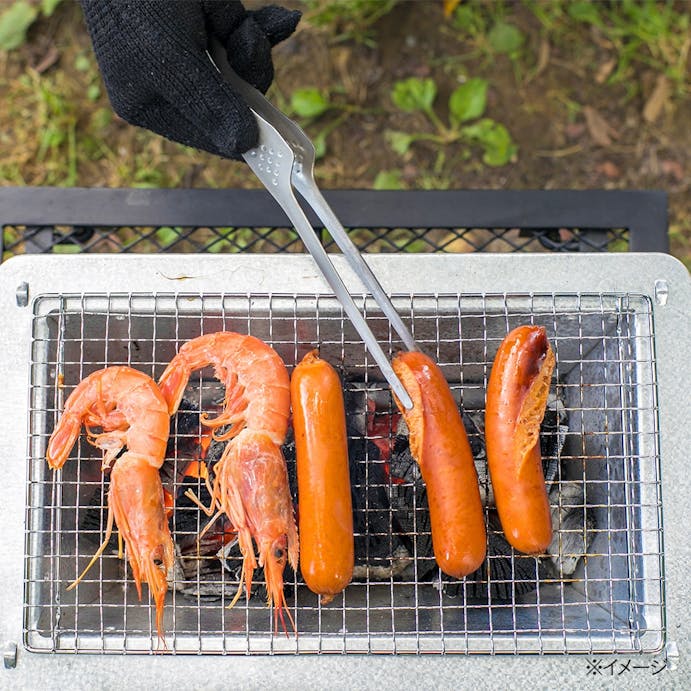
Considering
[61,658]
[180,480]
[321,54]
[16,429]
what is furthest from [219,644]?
[321,54]

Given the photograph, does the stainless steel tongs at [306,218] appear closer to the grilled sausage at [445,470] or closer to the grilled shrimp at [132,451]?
the grilled sausage at [445,470]

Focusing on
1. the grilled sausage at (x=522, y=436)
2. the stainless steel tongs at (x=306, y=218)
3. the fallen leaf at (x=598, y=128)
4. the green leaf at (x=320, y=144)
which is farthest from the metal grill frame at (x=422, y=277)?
the fallen leaf at (x=598, y=128)

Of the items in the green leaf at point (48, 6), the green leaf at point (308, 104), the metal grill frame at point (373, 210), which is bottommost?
the metal grill frame at point (373, 210)

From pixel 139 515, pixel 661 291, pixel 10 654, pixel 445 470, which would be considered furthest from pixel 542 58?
pixel 10 654

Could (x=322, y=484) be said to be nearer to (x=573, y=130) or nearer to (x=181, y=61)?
(x=181, y=61)

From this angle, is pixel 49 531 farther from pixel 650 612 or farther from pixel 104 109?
pixel 104 109

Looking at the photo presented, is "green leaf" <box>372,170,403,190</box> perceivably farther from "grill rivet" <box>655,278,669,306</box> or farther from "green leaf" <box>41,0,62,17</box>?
"green leaf" <box>41,0,62,17</box>

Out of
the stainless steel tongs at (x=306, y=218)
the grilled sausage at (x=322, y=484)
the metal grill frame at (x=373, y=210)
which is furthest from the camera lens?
the metal grill frame at (x=373, y=210)
